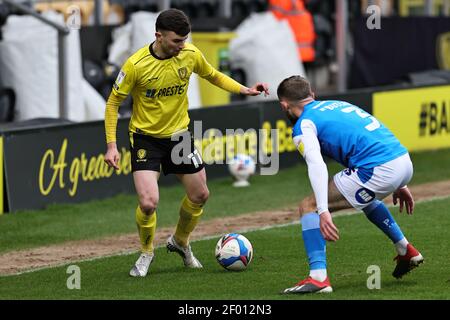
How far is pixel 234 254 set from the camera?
9.74 meters

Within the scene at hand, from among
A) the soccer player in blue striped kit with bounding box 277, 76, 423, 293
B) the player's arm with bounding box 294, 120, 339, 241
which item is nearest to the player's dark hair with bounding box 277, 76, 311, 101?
the soccer player in blue striped kit with bounding box 277, 76, 423, 293

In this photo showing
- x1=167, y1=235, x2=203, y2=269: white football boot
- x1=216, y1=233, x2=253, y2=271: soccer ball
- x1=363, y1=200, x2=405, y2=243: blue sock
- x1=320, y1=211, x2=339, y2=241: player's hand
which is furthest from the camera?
x1=167, y1=235, x2=203, y2=269: white football boot

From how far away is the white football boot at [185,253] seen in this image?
33.1 ft

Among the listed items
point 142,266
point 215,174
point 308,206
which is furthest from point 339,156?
point 215,174

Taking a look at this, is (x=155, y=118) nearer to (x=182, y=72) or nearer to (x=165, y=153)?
(x=165, y=153)

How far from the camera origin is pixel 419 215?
13062 mm

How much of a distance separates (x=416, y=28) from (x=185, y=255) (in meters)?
13.4

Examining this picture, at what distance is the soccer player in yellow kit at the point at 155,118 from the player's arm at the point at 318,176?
133 cm

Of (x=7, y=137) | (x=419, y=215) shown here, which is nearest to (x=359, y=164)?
(x=419, y=215)

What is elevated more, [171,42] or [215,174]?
[171,42]

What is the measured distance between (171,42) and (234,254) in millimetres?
1783

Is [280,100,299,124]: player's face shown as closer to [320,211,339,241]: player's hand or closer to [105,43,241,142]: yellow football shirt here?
[320,211,339,241]: player's hand

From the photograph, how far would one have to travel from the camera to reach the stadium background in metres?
9.63
